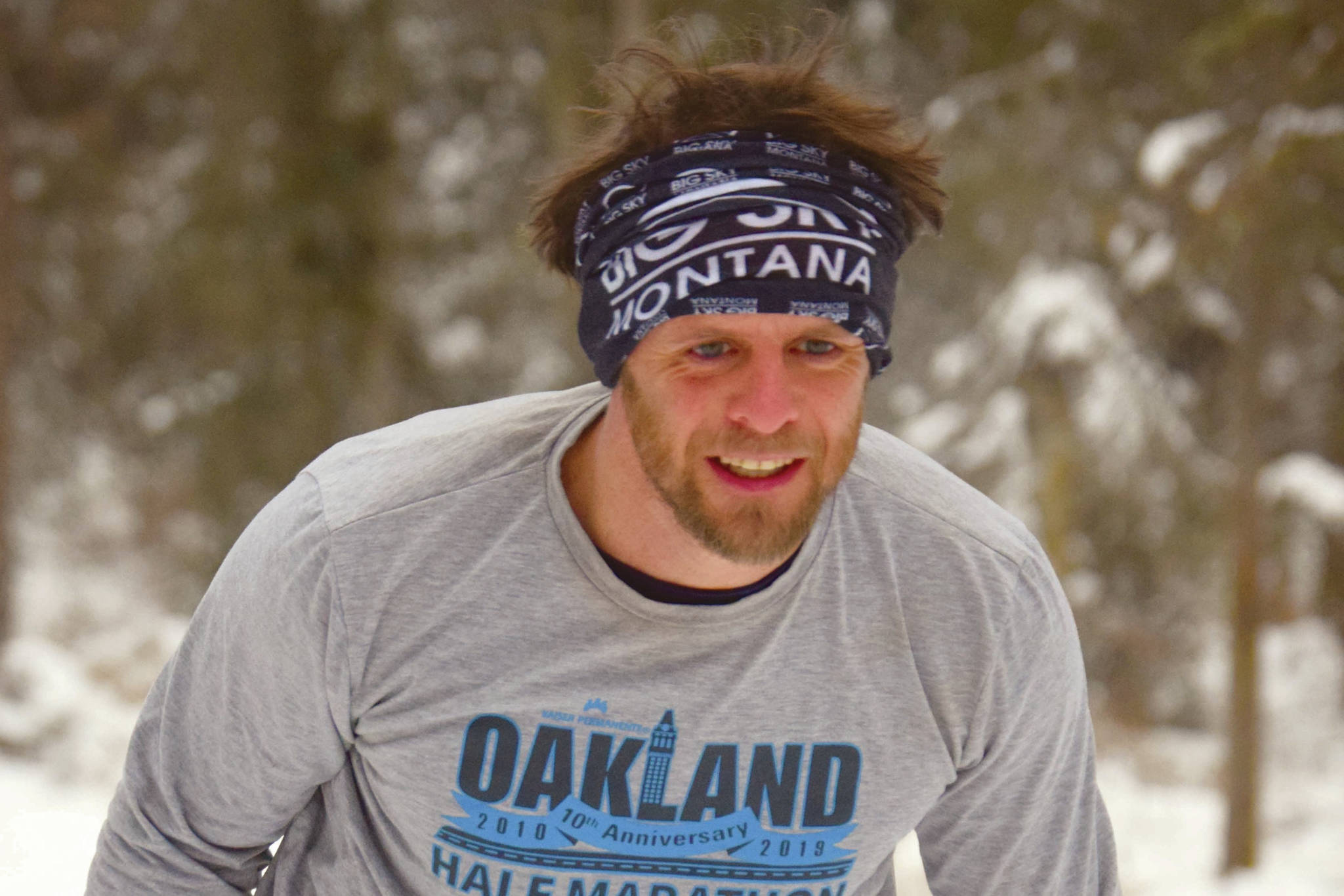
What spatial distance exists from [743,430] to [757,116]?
372 millimetres

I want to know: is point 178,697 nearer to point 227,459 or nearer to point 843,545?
point 843,545

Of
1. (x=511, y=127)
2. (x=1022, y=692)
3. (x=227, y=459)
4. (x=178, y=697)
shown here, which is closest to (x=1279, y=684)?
(x=511, y=127)

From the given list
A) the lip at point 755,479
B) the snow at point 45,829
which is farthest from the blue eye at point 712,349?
the snow at point 45,829

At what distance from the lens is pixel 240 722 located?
1.48 meters

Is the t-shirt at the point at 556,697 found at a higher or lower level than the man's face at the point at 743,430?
lower

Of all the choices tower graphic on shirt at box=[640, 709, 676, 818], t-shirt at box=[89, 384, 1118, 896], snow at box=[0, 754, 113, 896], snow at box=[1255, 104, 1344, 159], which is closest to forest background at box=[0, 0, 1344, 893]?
snow at box=[1255, 104, 1344, 159]

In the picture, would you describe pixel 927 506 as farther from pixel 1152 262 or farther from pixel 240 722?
pixel 1152 262

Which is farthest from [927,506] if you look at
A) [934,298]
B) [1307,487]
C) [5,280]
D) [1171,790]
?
[5,280]

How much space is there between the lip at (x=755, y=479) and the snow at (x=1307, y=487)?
6.02 metres

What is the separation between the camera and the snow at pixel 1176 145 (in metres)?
5.87

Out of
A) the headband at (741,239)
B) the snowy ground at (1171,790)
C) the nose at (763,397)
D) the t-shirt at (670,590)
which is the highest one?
the snowy ground at (1171,790)

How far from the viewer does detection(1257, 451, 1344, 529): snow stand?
6746 millimetres

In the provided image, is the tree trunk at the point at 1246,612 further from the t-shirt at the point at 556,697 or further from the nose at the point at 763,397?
the nose at the point at 763,397

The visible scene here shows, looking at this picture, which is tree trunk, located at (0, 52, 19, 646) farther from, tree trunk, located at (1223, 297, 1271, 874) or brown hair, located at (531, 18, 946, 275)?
brown hair, located at (531, 18, 946, 275)
